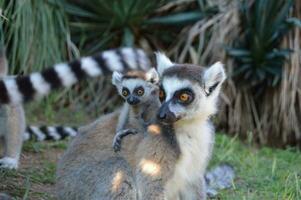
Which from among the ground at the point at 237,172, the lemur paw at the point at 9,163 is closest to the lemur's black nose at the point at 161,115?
the ground at the point at 237,172

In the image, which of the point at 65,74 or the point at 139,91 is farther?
the point at 139,91

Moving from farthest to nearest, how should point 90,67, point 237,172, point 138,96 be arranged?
point 237,172, point 138,96, point 90,67

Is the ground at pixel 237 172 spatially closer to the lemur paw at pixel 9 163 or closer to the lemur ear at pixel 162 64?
the lemur paw at pixel 9 163

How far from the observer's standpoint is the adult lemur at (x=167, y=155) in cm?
471

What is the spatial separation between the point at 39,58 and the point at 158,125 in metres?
4.59

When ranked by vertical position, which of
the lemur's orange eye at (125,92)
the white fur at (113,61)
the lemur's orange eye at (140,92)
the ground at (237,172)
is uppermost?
the white fur at (113,61)

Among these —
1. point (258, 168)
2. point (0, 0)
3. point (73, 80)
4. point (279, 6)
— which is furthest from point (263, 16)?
point (73, 80)

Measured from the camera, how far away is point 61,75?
529 centimetres

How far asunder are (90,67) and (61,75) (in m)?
0.29

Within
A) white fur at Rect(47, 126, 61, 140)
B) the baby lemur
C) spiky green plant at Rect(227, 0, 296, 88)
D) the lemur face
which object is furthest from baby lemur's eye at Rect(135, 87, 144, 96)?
spiky green plant at Rect(227, 0, 296, 88)

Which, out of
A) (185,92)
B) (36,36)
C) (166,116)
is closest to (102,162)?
(166,116)

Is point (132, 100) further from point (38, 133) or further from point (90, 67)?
point (38, 133)

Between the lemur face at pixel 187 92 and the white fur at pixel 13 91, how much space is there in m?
1.05

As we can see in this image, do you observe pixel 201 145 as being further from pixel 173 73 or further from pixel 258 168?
pixel 258 168
